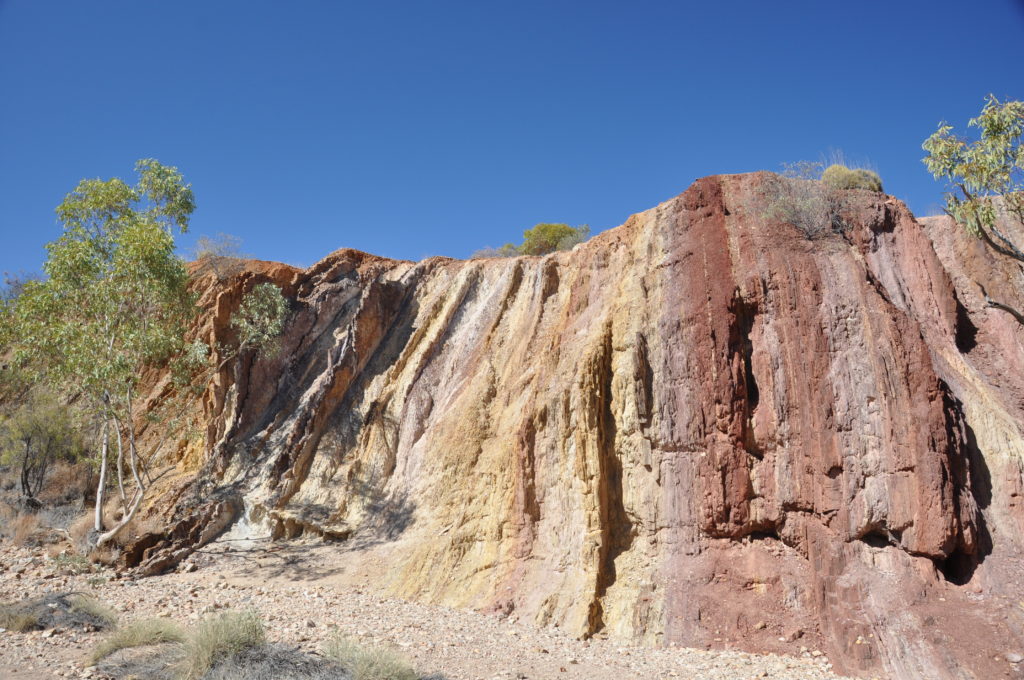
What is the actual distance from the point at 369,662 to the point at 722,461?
273 inches

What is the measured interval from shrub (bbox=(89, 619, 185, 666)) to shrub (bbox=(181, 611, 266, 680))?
719 millimetres

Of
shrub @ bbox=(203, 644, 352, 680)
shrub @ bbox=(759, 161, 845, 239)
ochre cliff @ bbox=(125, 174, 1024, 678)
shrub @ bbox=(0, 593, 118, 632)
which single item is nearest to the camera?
shrub @ bbox=(203, 644, 352, 680)

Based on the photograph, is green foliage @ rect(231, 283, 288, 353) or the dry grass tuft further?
green foliage @ rect(231, 283, 288, 353)

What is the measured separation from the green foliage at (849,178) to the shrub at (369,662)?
13.0m

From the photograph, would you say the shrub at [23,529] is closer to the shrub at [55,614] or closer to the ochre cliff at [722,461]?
the ochre cliff at [722,461]

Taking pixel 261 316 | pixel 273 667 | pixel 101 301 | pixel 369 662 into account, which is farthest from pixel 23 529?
pixel 369 662

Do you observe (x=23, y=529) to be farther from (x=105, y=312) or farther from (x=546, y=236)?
(x=546, y=236)

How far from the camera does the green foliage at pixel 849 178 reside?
48.6 ft

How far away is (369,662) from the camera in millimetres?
8445

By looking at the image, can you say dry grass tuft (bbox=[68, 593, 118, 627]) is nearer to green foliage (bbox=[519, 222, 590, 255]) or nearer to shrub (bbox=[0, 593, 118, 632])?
shrub (bbox=[0, 593, 118, 632])

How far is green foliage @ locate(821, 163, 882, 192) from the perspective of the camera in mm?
14812

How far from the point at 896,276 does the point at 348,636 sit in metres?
12.4

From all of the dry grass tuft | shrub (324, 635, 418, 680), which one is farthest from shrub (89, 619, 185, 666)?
shrub (324, 635, 418, 680)

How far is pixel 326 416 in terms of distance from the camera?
63.9ft
